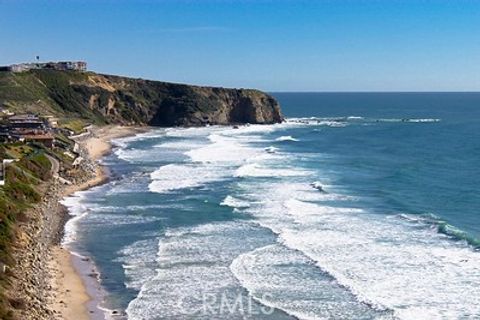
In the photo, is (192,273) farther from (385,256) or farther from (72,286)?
(385,256)

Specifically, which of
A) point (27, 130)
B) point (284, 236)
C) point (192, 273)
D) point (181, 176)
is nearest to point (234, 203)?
point (284, 236)

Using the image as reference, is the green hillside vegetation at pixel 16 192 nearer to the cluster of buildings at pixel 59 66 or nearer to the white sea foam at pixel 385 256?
the white sea foam at pixel 385 256

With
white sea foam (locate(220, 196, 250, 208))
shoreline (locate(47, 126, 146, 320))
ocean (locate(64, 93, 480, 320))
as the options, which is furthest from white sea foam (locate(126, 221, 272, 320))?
white sea foam (locate(220, 196, 250, 208))

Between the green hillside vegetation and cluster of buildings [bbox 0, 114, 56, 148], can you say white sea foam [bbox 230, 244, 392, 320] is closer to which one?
the green hillside vegetation

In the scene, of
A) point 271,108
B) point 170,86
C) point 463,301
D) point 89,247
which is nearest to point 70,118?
point 170,86

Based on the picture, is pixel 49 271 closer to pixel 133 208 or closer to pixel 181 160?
pixel 133 208
